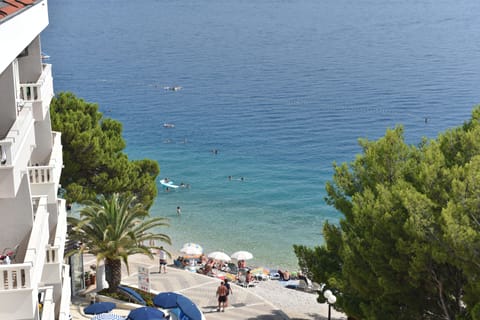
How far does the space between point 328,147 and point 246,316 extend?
4362cm

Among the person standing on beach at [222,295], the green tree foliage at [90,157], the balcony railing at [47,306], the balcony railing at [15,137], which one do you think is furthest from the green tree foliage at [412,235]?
the green tree foliage at [90,157]

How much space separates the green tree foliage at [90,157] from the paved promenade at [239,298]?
3797mm

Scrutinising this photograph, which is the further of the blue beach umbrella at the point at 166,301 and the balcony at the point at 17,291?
the blue beach umbrella at the point at 166,301

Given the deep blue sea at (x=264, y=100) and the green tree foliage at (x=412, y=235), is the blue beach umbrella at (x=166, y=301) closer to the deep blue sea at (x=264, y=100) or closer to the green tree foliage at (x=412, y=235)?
the green tree foliage at (x=412, y=235)

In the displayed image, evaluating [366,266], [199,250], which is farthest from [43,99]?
[199,250]

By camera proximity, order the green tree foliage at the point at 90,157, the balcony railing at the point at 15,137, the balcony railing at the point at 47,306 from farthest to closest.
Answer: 1. the green tree foliage at the point at 90,157
2. the balcony railing at the point at 47,306
3. the balcony railing at the point at 15,137

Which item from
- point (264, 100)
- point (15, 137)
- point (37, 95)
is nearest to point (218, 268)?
point (37, 95)

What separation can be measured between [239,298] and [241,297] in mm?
220

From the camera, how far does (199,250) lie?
129 feet

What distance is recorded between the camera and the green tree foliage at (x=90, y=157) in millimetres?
30547

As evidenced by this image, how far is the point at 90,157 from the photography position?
1232 inches

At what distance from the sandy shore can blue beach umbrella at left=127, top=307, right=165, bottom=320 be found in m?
2.34

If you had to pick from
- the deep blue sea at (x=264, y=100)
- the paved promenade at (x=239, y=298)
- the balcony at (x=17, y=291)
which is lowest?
the paved promenade at (x=239, y=298)

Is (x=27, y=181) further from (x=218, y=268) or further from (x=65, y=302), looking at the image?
(x=218, y=268)
